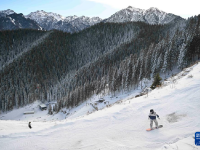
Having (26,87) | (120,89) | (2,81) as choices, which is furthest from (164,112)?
(2,81)

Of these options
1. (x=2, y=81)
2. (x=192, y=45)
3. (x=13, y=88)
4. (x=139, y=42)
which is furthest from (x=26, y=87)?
(x=192, y=45)

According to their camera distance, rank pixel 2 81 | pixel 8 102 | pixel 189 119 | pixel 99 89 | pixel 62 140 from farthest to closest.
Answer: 1. pixel 2 81
2. pixel 8 102
3. pixel 99 89
4. pixel 62 140
5. pixel 189 119

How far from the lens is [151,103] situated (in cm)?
1467

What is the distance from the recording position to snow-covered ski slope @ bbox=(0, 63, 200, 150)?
9.54 m

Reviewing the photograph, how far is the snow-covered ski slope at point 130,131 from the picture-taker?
31.3 feet

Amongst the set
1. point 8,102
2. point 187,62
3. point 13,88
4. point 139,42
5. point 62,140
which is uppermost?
point 139,42

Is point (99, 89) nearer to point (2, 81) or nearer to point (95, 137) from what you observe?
point (95, 137)

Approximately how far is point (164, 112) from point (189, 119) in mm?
2237

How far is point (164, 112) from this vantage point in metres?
12.7

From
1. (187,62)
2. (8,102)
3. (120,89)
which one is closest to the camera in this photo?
(187,62)

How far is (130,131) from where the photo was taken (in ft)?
36.6

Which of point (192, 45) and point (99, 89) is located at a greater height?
point (192, 45)

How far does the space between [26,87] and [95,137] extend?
144785 millimetres

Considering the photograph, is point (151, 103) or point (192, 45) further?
point (192, 45)
